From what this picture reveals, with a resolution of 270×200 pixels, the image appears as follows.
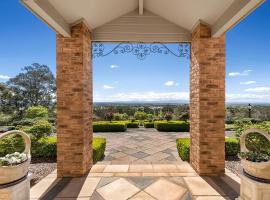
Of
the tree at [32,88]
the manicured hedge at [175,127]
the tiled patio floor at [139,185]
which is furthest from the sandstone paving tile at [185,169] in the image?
the tree at [32,88]

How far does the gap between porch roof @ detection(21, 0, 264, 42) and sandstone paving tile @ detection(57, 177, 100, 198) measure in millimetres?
3151

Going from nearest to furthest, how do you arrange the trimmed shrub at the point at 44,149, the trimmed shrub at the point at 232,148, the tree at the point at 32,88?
the trimmed shrub at the point at 44,149
the trimmed shrub at the point at 232,148
the tree at the point at 32,88

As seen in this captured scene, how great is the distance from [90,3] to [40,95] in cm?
2937

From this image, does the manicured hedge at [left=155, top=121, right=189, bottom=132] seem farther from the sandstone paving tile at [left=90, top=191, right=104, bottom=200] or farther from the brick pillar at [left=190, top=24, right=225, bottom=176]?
the sandstone paving tile at [left=90, top=191, right=104, bottom=200]

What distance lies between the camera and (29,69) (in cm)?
2775

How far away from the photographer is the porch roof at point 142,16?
2715 mm

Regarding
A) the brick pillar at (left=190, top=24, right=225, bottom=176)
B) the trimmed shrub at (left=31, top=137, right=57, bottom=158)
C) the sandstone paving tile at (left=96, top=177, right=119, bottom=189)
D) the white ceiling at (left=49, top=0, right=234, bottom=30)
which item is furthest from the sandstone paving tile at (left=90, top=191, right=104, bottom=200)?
the white ceiling at (left=49, top=0, right=234, bottom=30)

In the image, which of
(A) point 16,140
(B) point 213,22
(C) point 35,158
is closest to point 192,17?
(B) point 213,22

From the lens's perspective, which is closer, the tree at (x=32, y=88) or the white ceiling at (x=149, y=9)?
the white ceiling at (x=149, y=9)

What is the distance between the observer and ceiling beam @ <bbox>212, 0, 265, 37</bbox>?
233cm

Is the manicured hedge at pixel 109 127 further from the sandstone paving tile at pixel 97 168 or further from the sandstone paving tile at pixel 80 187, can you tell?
the sandstone paving tile at pixel 80 187

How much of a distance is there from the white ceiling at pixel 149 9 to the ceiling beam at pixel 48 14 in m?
0.12

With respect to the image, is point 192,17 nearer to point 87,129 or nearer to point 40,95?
point 87,129

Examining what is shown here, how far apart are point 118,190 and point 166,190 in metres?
0.91
